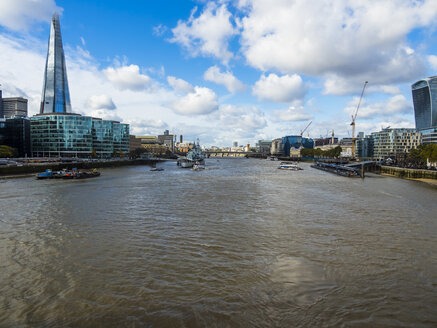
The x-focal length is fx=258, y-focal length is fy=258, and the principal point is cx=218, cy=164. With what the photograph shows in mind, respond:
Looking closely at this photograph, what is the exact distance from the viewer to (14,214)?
21.7m

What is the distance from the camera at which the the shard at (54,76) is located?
418 ft

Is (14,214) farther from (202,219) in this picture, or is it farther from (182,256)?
(182,256)

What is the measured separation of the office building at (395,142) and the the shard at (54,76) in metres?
185

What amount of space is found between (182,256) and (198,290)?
3285 mm

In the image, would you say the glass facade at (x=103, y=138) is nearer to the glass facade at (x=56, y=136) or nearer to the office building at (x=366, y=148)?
the glass facade at (x=56, y=136)

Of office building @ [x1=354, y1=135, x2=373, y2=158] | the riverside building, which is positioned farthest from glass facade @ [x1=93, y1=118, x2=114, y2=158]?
office building @ [x1=354, y1=135, x2=373, y2=158]

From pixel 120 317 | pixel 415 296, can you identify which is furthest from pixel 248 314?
pixel 415 296

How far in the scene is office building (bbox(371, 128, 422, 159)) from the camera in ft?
498

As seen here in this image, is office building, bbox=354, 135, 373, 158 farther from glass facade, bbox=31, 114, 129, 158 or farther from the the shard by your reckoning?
the the shard

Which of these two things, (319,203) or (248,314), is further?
(319,203)

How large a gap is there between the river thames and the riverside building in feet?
363

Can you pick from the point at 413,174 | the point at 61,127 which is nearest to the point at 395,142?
the point at 413,174

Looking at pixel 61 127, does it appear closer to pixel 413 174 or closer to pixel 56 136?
pixel 56 136

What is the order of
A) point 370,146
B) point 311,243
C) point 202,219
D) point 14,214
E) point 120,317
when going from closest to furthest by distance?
point 120,317 < point 311,243 < point 202,219 < point 14,214 < point 370,146
